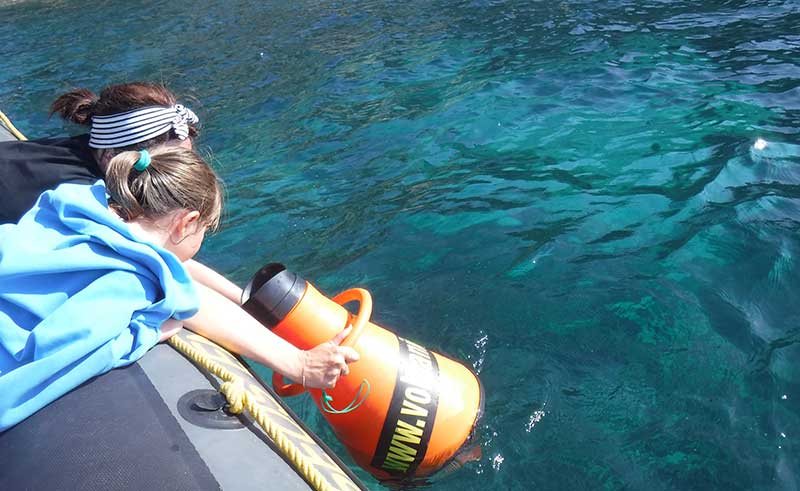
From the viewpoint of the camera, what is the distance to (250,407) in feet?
6.68

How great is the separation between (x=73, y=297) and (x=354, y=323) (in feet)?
3.32

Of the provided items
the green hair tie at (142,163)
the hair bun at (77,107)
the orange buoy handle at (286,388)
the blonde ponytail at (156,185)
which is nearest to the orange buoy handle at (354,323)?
the orange buoy handle at (286,388)

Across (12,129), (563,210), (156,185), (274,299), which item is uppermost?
(156,185)

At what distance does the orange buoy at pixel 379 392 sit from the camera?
109 inches

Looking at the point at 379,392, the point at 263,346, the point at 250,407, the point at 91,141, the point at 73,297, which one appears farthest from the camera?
the point at 91,141

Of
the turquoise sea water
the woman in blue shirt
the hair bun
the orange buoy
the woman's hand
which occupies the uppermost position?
the hair bun

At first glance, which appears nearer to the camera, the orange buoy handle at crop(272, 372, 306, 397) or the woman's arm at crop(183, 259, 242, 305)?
the orange buoy handle at crop(272, 372, 306, 397)

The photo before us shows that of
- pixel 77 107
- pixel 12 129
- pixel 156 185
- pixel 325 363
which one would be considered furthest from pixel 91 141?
pixel 12 129

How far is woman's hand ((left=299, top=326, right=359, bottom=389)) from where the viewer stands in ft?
8.31

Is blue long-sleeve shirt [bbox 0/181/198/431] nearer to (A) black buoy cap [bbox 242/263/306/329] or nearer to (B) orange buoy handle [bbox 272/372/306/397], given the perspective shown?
(A) black buoy cap [bbox 242/263/306/329]

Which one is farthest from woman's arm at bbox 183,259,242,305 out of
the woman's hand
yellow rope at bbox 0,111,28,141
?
yellow rope at bbox 0,111,28,141

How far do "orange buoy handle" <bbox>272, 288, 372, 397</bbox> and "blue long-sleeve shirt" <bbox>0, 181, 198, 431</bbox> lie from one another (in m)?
0.62

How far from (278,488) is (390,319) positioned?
2256mm

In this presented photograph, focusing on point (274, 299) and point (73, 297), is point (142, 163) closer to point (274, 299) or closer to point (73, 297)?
point (73, 297)
